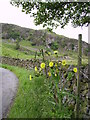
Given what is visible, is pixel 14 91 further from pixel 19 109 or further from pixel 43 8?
pixel 43 8

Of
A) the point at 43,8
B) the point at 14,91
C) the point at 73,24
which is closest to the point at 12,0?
the point at 43,8

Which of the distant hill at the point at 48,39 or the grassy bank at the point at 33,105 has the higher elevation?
the distant hill at the point at 48,39

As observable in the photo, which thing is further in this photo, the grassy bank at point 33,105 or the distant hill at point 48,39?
the distant hill at point 48,39

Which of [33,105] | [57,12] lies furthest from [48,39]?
[33,105]

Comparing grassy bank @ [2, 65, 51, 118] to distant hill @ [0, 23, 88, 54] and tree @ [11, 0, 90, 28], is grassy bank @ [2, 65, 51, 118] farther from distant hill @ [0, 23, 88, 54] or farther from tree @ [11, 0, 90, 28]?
tree @ [11, 0, 90, 28]

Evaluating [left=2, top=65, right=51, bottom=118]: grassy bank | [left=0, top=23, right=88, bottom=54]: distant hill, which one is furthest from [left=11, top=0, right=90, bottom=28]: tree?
[left=2, top=65, right=51, bottom=118]: grassy bank

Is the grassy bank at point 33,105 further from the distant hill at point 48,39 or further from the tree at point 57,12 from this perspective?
the tree at point 57,12

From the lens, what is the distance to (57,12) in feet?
27.1

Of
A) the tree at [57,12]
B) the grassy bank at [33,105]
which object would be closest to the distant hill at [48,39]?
the tree at [57,12]

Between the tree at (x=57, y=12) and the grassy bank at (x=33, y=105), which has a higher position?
the tree at (x=57, y=12)

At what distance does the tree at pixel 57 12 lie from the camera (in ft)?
25.8

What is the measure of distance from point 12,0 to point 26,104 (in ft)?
18.4

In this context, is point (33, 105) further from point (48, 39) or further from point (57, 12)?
point (48, 39)

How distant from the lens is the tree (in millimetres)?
7855
